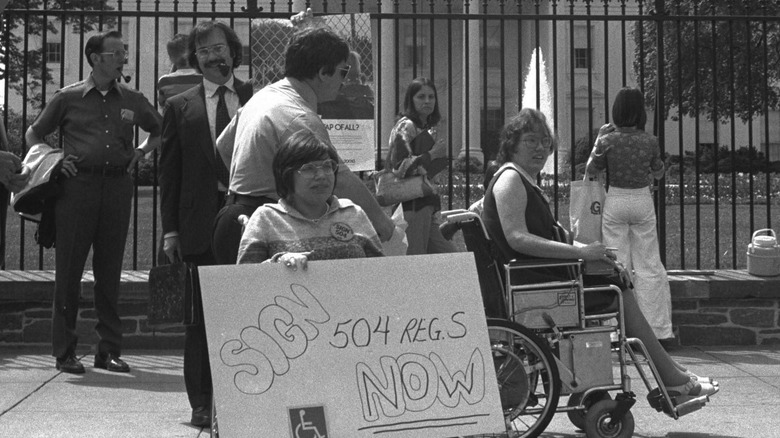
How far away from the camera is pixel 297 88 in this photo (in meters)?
4.62

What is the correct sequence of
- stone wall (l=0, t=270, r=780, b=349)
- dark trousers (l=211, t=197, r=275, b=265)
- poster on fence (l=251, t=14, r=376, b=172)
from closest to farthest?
dark trousers (l=211, t=197, r=275, b=265), poster on fence (l=251, t=14, r=376, b=172), stone wall (l=0, t=270, r=780, b=349)

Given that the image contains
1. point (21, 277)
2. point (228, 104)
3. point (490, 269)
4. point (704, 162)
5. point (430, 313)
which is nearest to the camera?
point (430, 313)

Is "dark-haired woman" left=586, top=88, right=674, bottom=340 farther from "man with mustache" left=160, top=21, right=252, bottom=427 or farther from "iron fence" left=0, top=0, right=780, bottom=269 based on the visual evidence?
"man with mustache" left=160, top=21, right=252, bottom=427

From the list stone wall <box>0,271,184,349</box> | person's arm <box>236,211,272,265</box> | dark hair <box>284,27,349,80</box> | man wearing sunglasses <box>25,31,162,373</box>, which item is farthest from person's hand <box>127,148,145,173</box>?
person's arm <box>236,211,272,265</box>

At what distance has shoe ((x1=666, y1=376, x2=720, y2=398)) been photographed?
5.27m

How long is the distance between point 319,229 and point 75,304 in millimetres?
3651

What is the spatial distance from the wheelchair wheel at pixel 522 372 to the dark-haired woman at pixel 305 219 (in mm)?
1082

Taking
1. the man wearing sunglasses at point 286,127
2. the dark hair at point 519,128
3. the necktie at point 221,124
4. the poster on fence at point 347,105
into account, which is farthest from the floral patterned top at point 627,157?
the man wearing sunglasses at point 286,127

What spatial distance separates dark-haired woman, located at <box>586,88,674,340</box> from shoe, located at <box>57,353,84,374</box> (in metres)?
3.69

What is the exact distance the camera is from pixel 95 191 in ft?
23.3

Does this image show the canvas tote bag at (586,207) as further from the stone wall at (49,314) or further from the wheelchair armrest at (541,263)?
the stone wall at (49,314)

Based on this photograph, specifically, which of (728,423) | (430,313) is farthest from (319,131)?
(728,423)

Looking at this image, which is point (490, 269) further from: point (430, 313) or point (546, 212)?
point (430, 313)

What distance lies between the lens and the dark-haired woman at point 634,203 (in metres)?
7.88
